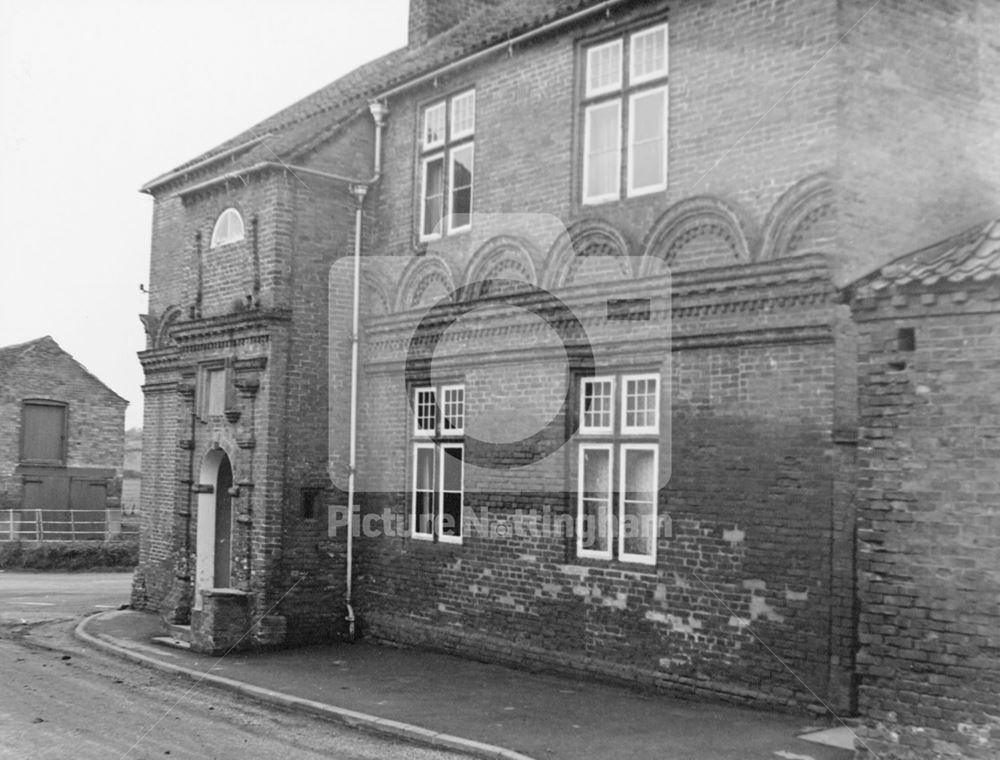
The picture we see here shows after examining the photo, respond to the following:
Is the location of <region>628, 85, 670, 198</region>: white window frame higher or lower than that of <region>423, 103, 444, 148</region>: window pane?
lower

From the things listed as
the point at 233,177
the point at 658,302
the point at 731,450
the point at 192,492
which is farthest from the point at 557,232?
the point at 192,492

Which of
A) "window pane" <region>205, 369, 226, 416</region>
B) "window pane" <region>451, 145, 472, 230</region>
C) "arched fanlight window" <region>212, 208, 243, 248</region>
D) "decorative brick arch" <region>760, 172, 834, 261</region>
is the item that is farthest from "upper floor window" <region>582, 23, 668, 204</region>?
"window pane" <region>205, 369, 226, 416</region>

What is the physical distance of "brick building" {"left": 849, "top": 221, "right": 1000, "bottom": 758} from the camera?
27.5ft

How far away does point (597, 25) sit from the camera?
43.9 feet

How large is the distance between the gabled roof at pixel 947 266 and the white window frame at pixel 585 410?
168 inches

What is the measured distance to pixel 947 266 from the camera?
875 centimetres

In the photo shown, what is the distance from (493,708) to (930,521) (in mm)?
5002

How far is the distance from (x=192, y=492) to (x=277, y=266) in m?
4.20

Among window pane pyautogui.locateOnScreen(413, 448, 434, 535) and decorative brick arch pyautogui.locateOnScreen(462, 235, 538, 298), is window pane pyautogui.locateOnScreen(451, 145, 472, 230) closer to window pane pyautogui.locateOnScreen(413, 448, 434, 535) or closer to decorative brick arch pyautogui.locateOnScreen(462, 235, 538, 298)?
decorative brick arch pyautogui.locateOnScreen(462, 235, 538, 298)

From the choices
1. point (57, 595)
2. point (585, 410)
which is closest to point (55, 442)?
point (57, 595)

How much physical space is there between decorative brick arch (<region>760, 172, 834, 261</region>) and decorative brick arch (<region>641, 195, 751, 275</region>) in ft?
1.03

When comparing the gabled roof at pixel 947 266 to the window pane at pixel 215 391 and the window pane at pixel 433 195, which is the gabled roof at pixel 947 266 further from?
the window pane at pixel 215 391

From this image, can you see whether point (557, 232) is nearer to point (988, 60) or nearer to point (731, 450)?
point (731, 450)

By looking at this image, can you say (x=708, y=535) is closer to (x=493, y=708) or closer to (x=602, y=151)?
(x=493, y=708)
